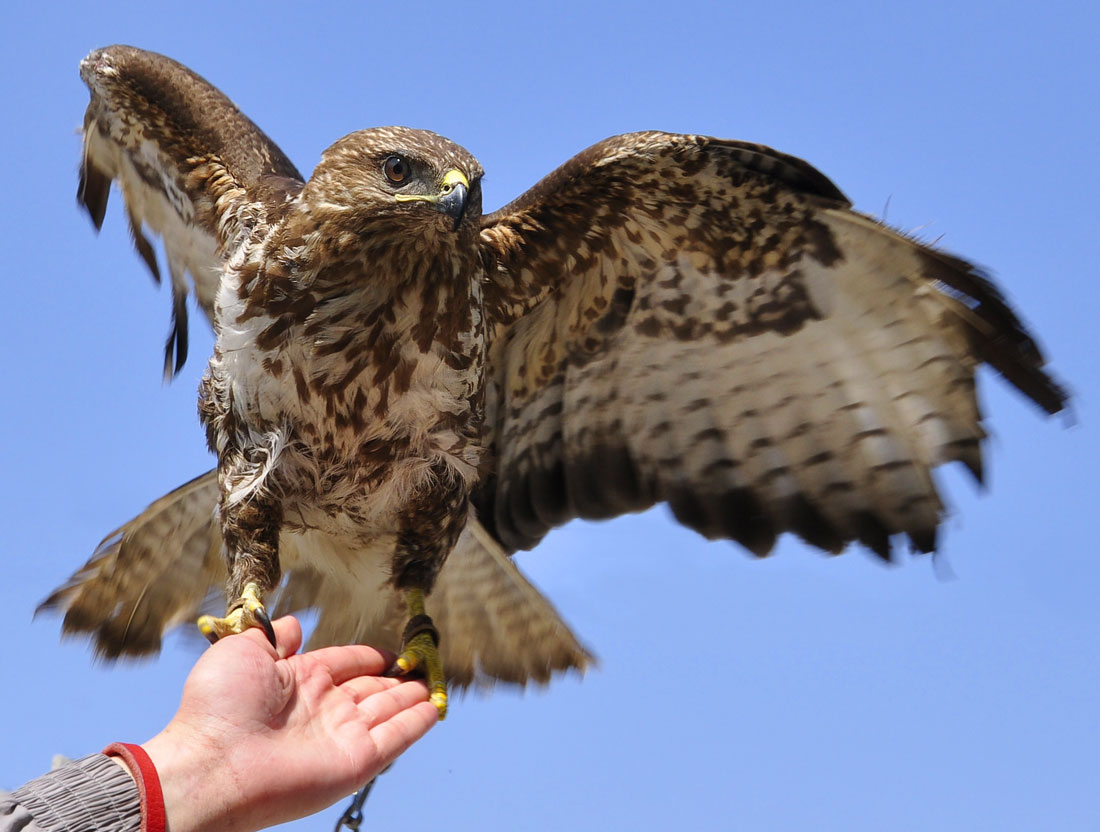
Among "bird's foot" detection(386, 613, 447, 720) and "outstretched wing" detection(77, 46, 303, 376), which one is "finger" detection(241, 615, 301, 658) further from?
"outstretched wing" detection(77, 46, 303, 376)

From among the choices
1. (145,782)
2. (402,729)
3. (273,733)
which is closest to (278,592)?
(402,729)

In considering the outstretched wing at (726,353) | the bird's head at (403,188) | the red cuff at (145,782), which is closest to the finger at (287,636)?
the red cuff at (145,782)

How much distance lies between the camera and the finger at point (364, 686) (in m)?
4.36

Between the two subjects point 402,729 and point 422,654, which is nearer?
point 402,729

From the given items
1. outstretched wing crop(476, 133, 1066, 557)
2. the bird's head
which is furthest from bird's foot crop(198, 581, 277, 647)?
outstretched wing crop(476, 133, 1066, 557)

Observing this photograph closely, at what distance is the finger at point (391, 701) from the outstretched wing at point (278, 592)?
37.4 inches

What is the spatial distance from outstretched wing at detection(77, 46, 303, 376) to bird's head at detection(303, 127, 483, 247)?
0.41 m

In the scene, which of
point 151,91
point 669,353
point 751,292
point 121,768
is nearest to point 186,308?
point 151,91

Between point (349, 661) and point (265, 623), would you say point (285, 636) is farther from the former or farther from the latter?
point (349, 661)

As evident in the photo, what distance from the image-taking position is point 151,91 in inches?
221

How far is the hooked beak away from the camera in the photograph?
4.37 metres

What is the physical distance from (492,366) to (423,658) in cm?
166

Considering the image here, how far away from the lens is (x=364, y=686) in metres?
4.45

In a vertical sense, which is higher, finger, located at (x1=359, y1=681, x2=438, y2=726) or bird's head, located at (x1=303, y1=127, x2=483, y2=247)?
bird's head, located at (x1=303, y1=127, x2=483, y2=247)
